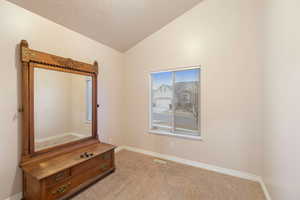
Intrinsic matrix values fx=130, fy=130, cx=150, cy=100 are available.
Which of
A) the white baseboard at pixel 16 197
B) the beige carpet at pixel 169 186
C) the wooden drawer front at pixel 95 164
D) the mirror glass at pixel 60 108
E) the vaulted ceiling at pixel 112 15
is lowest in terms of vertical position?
the beige carpet at pixel 169 186

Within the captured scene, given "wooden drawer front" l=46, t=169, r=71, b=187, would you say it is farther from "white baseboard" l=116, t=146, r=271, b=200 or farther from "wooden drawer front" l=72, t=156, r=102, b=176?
"white baseboard" l=116, t=146, r=271, b=200

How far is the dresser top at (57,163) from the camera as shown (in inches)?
62.9

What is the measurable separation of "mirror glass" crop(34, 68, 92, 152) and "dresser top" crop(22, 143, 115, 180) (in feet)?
0.79

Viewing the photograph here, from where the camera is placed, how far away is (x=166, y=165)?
2.79 m

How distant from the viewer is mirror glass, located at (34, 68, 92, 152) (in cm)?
198

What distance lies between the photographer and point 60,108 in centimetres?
227

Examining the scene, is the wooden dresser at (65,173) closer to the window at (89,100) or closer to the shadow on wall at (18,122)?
the shadow on wall at (18,122)

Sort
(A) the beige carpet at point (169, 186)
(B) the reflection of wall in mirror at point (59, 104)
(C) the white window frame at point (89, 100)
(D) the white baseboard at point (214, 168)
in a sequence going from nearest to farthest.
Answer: (A) the beige carpet at point (169, 186) → (B) the reflection of wall in mirror at point (59, 104) → (D) the white baseboard at point (214, 168) → (C) the white window frame at point (89, 100)

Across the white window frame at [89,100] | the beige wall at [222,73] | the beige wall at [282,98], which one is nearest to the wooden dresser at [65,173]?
the white window frame at [89,100]

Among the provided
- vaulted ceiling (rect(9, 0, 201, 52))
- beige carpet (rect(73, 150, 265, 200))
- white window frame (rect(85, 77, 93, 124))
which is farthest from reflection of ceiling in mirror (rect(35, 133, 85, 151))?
vaulted ceiling (rect(9, 0, 201, 52))

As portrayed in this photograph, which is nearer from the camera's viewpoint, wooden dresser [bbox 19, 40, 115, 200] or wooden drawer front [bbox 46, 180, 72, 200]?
wooden drawer front [bbox 46, 180, 72, 200]

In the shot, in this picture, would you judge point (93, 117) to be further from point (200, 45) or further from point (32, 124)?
point (200, 45)

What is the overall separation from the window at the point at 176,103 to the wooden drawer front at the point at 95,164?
1265 mm

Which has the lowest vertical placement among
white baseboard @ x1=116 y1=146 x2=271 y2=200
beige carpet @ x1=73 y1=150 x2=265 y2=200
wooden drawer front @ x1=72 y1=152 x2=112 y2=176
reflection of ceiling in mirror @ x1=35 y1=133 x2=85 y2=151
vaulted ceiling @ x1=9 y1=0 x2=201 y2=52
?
beige carpet @ x1=73 y1=150 x2=265 y2=200
